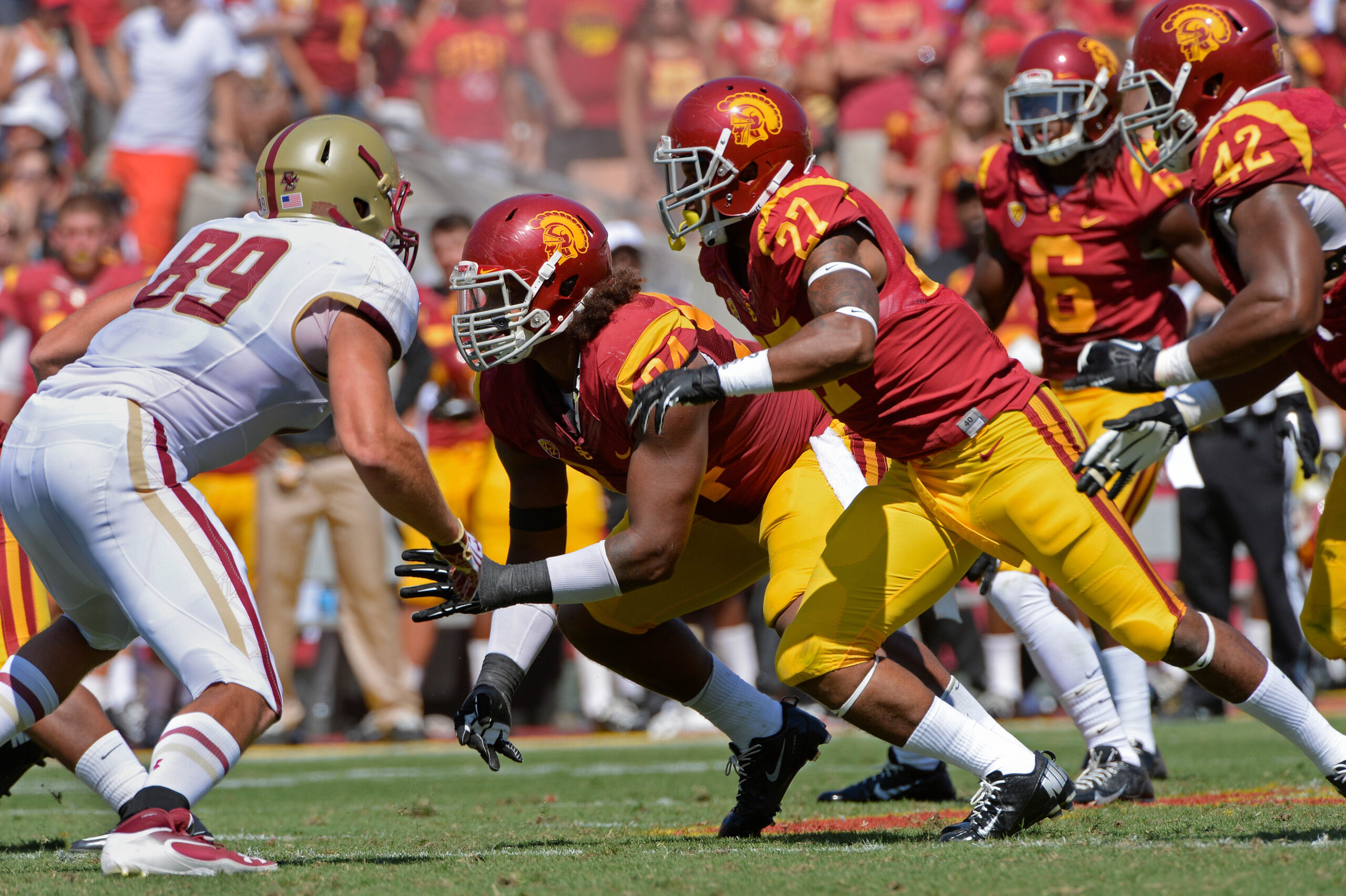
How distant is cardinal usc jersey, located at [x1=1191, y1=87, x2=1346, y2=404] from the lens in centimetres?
348

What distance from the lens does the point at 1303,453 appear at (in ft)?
14.3

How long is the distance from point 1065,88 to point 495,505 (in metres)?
3.84

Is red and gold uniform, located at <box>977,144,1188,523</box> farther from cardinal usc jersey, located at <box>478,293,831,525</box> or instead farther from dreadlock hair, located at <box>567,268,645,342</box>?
dreadlock hair, located at <box>567,268,645,342</box>

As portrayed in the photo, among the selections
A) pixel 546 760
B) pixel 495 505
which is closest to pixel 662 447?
pixel 546 760

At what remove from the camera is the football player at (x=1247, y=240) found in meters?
3.38

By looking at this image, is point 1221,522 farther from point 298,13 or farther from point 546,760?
point 298,13

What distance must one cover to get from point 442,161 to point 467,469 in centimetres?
441

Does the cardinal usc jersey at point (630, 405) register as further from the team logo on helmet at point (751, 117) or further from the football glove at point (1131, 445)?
the football glove at point (1131, 445)

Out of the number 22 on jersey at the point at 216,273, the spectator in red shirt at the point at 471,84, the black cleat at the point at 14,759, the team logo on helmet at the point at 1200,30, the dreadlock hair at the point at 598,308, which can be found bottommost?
the black cleat at the point at 14,759

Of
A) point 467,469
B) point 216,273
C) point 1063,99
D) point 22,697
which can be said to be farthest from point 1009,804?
point 467,469

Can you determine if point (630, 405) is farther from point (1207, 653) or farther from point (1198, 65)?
point (1198, 65)

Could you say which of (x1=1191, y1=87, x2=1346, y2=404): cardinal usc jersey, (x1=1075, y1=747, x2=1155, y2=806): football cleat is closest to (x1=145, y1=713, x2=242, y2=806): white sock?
(x1=1191, y1=87, x2=1346, y2=404): cardinal usc jersey

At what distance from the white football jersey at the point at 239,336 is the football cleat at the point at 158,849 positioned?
2.69ft

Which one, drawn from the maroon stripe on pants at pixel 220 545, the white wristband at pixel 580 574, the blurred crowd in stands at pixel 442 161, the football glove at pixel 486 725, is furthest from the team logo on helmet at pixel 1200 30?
the blurred crowd in stands at pixel 442 161
